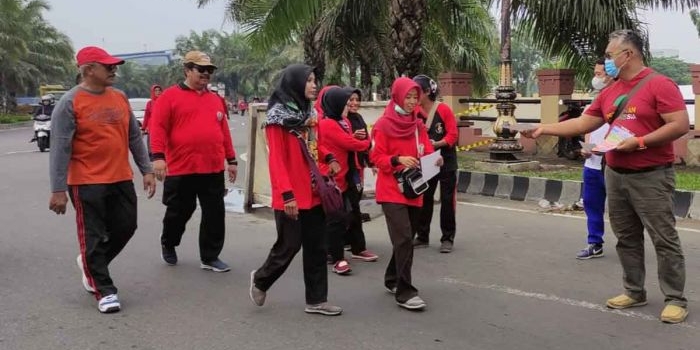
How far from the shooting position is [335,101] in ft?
18.1

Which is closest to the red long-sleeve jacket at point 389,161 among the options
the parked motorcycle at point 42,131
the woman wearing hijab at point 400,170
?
the woman wearing hijab at point 400,170

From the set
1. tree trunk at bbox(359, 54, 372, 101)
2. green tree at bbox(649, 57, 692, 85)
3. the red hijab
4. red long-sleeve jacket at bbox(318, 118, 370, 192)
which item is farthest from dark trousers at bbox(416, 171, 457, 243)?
green tree at bbox(649, 57, 692, 85)

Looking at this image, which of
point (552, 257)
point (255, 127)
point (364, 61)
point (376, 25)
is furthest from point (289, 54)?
point (552, 257)

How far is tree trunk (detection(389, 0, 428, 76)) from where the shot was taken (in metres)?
11.6

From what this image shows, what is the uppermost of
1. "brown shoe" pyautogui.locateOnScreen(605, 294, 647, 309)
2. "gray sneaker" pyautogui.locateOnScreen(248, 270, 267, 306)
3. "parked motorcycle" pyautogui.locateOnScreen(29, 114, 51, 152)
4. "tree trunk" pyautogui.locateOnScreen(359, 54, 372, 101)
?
"tree trunk" pyautogui.locateOnScreen(359, 54, 372, 101)

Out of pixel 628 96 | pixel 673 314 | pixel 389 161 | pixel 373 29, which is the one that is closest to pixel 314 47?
pixel 373 29

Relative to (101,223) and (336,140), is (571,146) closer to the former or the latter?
(336,140)

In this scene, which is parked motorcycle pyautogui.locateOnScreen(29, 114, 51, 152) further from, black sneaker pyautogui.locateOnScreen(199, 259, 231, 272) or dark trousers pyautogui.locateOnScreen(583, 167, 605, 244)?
dark trousers pyautogui.locateOnScreen(583, 167, 605, 244)

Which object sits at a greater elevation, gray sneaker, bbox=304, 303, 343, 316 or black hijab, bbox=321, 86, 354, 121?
black hijab, bbox=321, 86, 354, 121

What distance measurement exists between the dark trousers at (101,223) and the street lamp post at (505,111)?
24.9 ft

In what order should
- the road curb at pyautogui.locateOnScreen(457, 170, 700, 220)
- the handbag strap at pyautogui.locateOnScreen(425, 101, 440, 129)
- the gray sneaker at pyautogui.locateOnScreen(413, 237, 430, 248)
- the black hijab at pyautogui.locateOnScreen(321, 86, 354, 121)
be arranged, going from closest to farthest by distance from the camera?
the black hijab at pyautogui.locateOnScreen(321, 86, 354, 121)
the handbag strap at pyautogui.locateOnScreen(425, 101, 440, 129)
the gray sneaker at pyautogui.locateOnScreen(413, 237, 430, 248)
the road curb at pyautogui.locateOnScreen(457, 170, 700, 220)

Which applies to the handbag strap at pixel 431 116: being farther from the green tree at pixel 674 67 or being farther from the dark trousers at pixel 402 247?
the green tree at pixel 674 67

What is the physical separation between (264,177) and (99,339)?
191 inches

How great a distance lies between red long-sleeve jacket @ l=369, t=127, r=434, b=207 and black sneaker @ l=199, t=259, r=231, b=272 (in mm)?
1545
